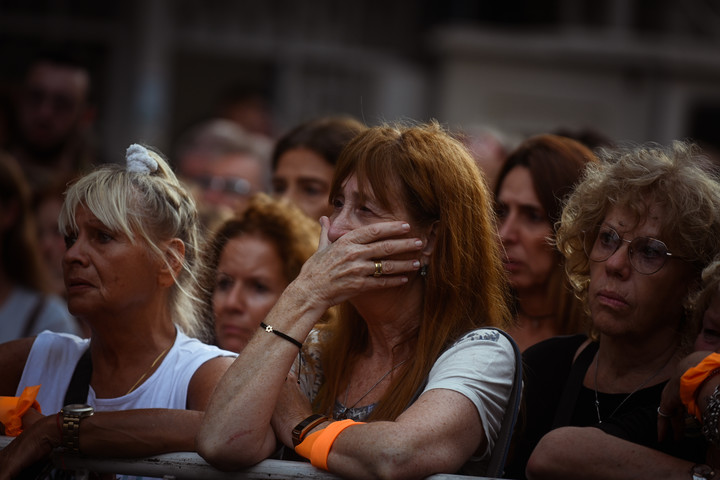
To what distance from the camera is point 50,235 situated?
5523mm

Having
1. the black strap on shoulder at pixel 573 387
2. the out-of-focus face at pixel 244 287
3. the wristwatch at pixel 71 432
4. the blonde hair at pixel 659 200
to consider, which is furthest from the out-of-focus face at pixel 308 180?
the wristwatch at pixel 71 432

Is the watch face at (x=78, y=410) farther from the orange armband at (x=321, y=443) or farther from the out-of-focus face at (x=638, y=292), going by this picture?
the out-of-focus face at (x=638, y=292)

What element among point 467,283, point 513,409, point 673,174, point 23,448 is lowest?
point 23,448

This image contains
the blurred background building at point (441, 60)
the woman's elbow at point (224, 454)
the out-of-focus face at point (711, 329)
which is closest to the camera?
the woman's elbow at point (224, 454)

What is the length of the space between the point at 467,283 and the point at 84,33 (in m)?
6.44

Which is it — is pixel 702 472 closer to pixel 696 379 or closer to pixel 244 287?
pixel 696 379

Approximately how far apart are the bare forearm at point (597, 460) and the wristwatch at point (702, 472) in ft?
0.06

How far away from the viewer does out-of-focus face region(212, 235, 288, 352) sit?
4.02 meters

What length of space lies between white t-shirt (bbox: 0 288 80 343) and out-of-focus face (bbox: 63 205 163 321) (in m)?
1.56

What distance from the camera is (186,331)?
Result: 3352 mm

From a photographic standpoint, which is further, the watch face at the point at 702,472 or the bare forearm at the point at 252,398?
the bare forearm at the point at 252,398

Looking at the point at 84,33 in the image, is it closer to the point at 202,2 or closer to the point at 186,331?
the point at 202,2

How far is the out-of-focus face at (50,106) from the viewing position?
235 inches

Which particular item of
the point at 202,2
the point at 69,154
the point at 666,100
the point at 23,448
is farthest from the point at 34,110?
the point at 666,100
